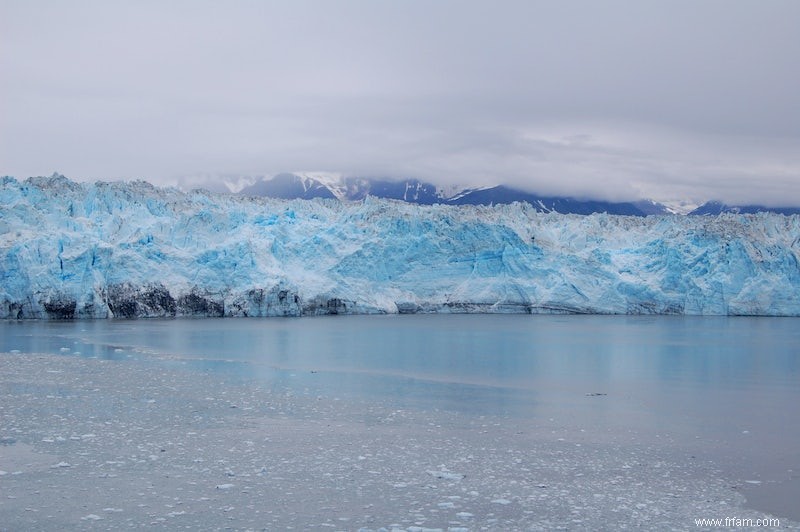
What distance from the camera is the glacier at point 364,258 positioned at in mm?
28688

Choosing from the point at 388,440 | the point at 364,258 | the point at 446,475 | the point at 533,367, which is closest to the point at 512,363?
the point at 533,367

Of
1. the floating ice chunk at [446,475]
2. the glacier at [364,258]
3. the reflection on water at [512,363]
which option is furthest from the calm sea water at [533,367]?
the floating ice chunk at [446,475]

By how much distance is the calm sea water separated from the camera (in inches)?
368

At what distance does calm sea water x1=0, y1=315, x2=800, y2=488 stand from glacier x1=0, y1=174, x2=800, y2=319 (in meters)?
1.81

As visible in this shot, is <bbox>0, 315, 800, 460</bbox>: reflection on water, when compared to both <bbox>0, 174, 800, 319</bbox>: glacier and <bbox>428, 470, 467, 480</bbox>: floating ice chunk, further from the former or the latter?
<bbox>428, 470, 467, 480</bbox>: floating ice chunk

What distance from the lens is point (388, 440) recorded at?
8117 millimetres

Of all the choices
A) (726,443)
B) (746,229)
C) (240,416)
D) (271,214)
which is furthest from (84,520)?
(746,229)

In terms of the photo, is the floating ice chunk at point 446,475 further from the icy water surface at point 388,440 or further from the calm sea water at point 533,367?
the calm sea water at point 533,367

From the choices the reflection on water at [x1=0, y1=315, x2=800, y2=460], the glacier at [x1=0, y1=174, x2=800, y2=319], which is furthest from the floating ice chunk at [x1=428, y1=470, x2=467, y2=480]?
the glacier at [x1=0, y1=174, x2=800, y2=319]

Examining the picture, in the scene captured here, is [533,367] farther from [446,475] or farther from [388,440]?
[446,475]

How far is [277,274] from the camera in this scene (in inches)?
1215

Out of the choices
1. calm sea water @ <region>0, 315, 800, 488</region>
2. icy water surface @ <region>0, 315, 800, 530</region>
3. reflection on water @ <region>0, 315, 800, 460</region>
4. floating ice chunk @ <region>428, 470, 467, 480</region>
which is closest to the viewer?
icy water surface @ <region>0, 315, 800, 530</region>

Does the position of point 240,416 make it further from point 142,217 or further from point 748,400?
point 142,217

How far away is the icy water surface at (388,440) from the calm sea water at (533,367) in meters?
0.08
